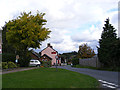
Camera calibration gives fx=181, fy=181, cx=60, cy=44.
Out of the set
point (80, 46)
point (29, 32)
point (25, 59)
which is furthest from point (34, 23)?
point (80, 46)

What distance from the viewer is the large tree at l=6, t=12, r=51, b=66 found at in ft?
120

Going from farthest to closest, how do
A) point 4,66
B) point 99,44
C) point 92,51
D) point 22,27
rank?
point 92,51 < point 22,27 < point 99,44 < point 4,66

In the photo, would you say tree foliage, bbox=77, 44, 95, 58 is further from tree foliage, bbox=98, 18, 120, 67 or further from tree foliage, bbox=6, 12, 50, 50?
tree foliage, bbox=98, 18, 120, 67

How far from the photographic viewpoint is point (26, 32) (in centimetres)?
3659

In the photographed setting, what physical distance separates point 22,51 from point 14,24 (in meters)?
5.95

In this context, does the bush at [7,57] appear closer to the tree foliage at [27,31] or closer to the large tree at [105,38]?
the tree foliage at [27,31]

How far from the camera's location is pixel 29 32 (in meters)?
36.3

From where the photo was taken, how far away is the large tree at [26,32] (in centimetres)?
3644

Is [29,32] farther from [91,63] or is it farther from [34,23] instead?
[91,63]

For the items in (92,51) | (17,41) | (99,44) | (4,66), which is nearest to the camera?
(4,66)

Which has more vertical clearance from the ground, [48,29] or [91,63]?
[48,29]

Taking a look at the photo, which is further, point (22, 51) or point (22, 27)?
point (22, 51)

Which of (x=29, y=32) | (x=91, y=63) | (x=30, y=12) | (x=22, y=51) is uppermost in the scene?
(x=30, y=12)

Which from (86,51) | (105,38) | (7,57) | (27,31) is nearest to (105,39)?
(105,38)
